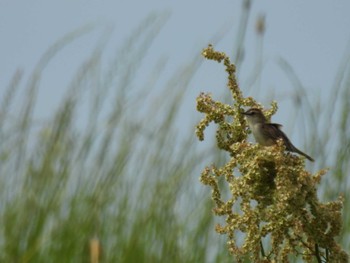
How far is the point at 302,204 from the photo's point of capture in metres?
2.39

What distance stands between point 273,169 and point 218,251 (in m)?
1.27

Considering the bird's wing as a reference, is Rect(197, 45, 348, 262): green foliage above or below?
below

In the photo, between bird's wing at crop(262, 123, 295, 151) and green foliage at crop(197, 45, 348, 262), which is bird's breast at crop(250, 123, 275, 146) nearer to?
bird's wing at crop(262, 123, 295, 151)

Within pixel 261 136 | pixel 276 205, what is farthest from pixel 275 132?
pixel 276 205

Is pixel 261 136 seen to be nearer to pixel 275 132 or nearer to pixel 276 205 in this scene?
pixel 275 132

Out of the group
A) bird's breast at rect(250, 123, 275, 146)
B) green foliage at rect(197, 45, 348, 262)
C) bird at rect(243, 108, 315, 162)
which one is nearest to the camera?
green foliage at rect(197, 45, 348, 262)

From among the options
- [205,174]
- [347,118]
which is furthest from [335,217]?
[347,118]

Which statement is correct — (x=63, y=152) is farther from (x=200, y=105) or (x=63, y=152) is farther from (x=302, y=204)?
(x=302, y=204)

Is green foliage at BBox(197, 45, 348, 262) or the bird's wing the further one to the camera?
the bird's wing

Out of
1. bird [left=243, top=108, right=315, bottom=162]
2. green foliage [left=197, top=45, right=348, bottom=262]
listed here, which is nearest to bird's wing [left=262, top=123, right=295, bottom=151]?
bird [left=243, top=108, right=315, bottom=162]

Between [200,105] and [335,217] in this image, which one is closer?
[335,217]

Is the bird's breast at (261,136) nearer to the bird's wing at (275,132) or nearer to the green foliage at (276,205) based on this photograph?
the bird's wing at (275,132)

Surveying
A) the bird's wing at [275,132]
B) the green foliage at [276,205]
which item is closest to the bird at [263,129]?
the bird's wing at [275,132]

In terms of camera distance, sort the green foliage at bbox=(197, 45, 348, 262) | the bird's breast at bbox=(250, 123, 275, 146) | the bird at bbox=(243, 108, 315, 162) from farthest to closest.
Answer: the bird's breast at bbox=(250, 123, 275, 146), the bird at bbox=(243, 108, 315, 162), the green foliage at bbox=(197, 45, 348, 262)
